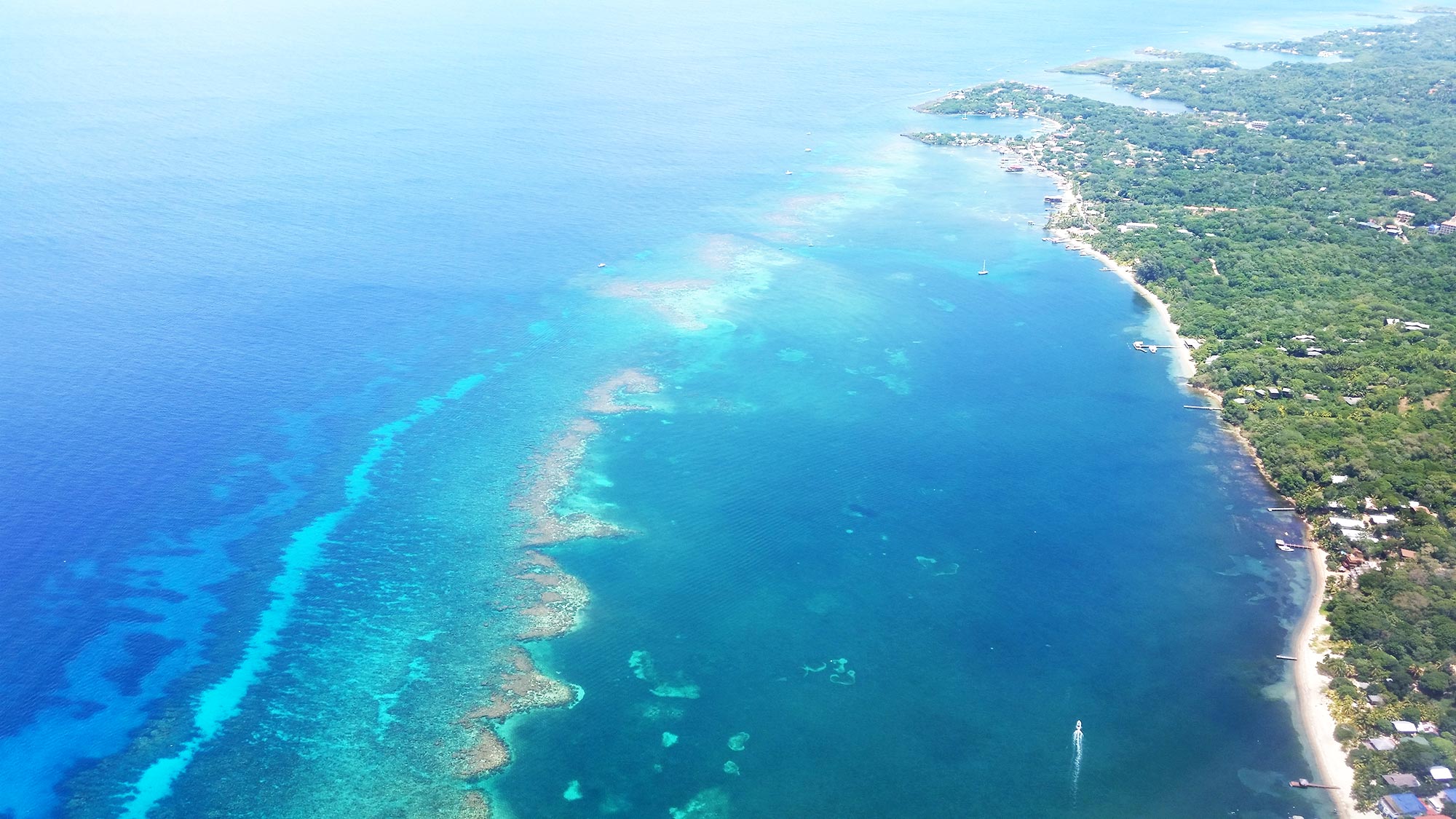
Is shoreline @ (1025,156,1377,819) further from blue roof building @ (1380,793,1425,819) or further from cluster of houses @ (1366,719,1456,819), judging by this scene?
cluster of houses @ (1366,719,1456,819)

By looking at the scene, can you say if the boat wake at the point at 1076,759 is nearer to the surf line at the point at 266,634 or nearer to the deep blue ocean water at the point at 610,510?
the deep blue ocean water at the point at 610,510

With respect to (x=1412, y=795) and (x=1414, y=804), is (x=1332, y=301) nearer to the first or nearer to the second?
(x=1412, y=795)

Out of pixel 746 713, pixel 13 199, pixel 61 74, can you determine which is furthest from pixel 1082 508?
pixel 61 74

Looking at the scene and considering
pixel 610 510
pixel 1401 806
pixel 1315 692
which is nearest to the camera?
pixel 1401 806

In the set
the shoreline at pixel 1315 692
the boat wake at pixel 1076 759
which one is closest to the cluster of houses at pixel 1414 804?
the shoreline at pixel 1315 692

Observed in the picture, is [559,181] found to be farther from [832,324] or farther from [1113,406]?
[1113,406]

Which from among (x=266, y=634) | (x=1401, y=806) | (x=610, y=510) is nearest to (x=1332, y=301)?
(x=1401, y=806)

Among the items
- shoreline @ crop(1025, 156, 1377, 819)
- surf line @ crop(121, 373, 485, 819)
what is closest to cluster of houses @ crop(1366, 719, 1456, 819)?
shoreline @ crop(1025, 156, 1377, 819)
